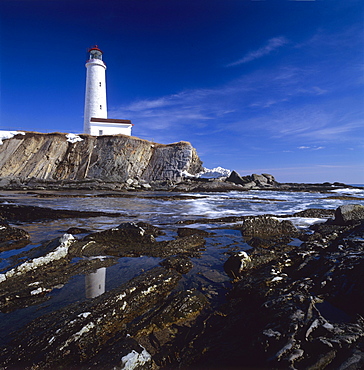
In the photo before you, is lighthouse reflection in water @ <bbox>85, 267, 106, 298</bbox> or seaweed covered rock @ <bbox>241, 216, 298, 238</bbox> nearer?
lighthouse reflection in water @ <bbox>85, 267, 106, 298</bbox>

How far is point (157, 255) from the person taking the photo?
13.4 ft

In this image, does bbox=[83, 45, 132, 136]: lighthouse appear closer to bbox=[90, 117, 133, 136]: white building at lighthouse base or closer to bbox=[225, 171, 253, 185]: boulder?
bbox=[90, 117, 133, 136]: white building at lighthouse base

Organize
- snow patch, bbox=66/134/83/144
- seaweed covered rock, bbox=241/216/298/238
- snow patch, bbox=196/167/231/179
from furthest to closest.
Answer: snow patch, bbox=196/167/231/179 < snow patch, bbox=66/134/83/144 < seaweed covered rock, bbox=241/216/298/238

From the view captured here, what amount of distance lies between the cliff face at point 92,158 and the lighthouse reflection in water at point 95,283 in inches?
1218

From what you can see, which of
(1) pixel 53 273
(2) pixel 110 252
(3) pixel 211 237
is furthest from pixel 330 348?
(3) pixel 211 237

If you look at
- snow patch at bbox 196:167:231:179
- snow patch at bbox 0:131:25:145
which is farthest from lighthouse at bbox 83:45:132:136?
snow patch at bbox 196:167:231:179

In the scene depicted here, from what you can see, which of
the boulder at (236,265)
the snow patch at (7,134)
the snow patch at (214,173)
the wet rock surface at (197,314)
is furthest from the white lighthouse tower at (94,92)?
the boulder at (236,265)

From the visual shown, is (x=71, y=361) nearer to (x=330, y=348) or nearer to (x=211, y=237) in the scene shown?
(x=330, y=348)

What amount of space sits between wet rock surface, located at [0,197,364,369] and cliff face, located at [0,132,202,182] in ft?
102

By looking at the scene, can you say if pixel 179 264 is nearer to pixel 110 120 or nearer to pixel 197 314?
pixel 197 314

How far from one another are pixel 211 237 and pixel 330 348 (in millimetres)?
4033

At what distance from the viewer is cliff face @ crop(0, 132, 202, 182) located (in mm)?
34406

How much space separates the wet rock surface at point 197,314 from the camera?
5.40 ft

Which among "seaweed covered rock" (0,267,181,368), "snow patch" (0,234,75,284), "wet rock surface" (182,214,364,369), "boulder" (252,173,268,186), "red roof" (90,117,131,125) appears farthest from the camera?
"red roof" (90,117,131,125)
